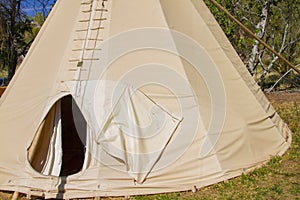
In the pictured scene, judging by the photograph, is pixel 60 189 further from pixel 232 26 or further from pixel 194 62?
pixel 232 26

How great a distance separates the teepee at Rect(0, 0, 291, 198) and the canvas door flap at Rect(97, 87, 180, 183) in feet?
0.04

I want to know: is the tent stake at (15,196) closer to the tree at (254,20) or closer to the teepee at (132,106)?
the teepee at (132,106)

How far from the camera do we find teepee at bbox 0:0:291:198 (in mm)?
4348

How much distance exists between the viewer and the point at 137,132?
4422 mm

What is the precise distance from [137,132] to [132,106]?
1.05 feet

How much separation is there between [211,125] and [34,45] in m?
2.70

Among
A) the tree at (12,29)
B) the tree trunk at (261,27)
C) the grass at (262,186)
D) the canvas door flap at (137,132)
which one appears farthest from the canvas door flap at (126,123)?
the tree at (12,29)

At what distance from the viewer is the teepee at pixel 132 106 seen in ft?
14.3

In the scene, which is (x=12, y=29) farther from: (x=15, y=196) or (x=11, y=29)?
(x=15, y=196)

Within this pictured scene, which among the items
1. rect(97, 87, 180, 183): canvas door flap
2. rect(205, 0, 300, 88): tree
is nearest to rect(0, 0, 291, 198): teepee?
rect(97, 87, 180, 183): canvas door flap

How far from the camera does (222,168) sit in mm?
4594

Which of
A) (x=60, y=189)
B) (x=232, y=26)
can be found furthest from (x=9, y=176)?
(x=232, y=26)

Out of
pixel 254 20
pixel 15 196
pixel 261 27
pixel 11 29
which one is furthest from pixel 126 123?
pixel 11 29

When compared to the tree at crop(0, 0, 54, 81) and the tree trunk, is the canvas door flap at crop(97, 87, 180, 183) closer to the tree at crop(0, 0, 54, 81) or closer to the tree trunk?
the tree trunk
